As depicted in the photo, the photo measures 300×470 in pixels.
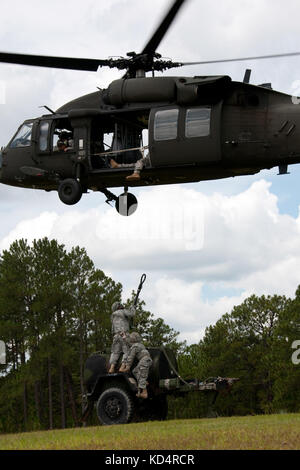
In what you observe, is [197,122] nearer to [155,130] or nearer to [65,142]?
[155,130]

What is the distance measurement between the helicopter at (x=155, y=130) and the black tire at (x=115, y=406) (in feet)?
16.7

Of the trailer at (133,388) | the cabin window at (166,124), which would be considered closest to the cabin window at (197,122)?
the cabin window at (166,124)

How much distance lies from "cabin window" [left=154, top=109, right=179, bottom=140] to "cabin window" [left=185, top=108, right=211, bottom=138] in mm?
294

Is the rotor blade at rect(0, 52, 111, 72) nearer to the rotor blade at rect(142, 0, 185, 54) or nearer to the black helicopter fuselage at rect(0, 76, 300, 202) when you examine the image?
the black helicopter fuselage at rect(0, 76, 300, 202)

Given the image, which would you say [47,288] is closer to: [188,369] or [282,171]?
[188,369]

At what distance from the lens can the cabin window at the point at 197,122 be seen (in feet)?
58.3

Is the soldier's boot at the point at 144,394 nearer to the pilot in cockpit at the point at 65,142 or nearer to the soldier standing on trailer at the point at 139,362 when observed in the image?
the soldier standing on trailer at the point at 139,362

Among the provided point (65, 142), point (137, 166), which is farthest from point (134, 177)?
point (65, 142)

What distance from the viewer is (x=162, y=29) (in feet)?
53.2

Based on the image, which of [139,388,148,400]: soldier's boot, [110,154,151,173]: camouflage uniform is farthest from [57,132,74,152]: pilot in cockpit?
[139,388,148,400]: soldier's boot

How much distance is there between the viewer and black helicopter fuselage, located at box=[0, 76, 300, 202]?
1756cm

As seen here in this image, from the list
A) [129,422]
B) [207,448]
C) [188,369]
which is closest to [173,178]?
[129,422]
